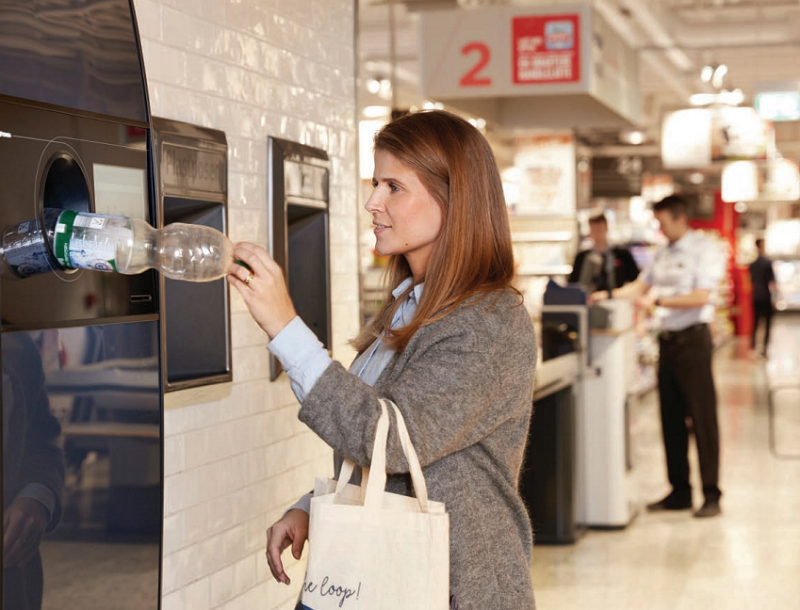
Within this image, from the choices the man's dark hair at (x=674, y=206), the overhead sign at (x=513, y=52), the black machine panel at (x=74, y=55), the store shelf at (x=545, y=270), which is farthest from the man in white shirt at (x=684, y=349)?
the black machine panel at (x=74, y=55)

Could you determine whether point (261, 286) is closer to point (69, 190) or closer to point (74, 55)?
point (69, 190)

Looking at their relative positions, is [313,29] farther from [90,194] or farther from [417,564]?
[417,564]

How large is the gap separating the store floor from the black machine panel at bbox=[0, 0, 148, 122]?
356 centimetres

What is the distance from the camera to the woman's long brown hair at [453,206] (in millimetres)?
1791

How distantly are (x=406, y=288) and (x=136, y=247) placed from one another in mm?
552

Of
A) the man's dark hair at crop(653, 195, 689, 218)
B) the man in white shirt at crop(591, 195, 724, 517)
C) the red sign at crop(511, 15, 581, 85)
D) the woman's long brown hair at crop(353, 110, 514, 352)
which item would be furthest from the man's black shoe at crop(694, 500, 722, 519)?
the woman's long brown hair at crop(353, 110, 514, 352)

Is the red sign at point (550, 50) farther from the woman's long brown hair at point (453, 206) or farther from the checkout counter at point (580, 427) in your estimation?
the woman's long brown hair at point (453, 206)

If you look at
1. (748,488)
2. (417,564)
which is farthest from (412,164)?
(748,488)

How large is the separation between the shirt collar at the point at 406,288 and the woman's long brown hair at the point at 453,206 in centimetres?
5

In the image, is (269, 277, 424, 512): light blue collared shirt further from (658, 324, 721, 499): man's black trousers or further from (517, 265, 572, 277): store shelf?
(517, 265, 572, 277): store shelf

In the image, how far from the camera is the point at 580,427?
5973 millimetres

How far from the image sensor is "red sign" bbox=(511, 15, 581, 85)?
5.98 m

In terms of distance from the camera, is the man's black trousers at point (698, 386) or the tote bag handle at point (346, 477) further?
the man's black trousers at point (698, 386)

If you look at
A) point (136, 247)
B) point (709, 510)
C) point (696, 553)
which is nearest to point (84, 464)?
point (136, 247)
